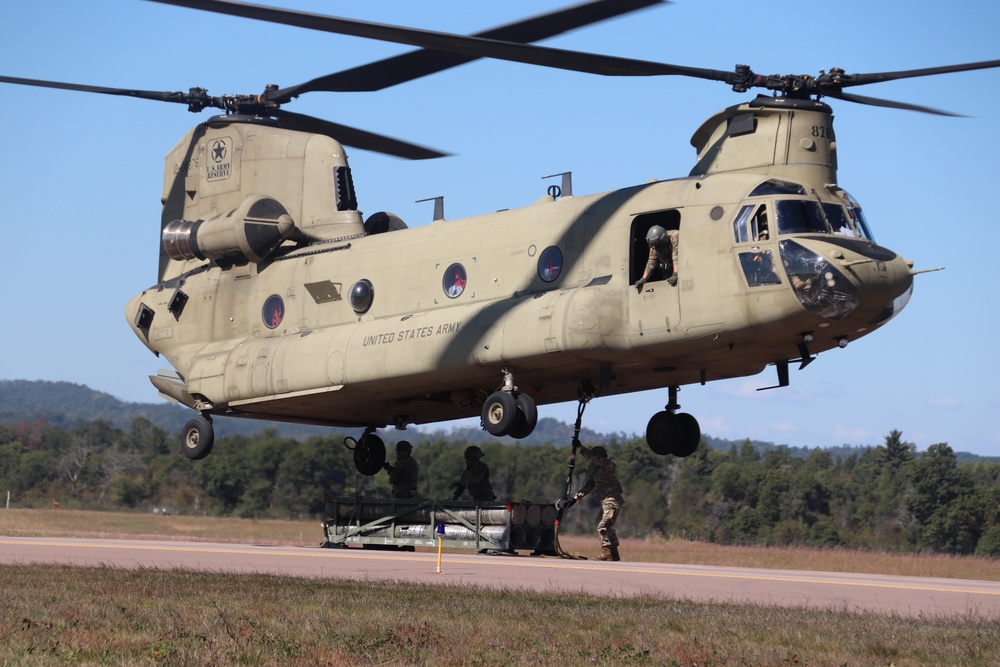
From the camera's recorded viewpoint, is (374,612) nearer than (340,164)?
Yes

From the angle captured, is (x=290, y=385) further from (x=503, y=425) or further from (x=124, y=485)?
(x=124, y=485)

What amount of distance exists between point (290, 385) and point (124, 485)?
83.1 feet

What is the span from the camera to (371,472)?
26.5m

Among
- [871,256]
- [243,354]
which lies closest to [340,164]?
[243,354]

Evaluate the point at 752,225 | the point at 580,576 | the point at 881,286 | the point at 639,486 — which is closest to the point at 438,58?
the point at 752,225

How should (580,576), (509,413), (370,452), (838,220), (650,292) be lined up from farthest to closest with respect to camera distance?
(370,452)
(509,413)
(650,292)
(838,220)
(580,576)

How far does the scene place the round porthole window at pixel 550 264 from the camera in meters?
20.4

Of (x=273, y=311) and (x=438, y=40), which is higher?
(x=438, y=40)

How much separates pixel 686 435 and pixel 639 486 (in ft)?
55.3

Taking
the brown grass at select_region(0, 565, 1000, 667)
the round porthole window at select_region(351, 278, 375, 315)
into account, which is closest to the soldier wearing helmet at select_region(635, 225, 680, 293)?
the round porthole window at select_region(351, 278, 375, 315)

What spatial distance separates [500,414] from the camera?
→ 20.1 meters

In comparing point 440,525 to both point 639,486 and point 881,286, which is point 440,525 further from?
point 639,486

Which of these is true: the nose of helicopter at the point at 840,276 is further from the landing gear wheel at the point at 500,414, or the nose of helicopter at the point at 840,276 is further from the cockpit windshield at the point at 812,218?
the landing gear wheel at the point at 500,414

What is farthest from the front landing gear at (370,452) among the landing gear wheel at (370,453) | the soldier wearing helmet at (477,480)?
the soldier wearing helmet at (477,480)
